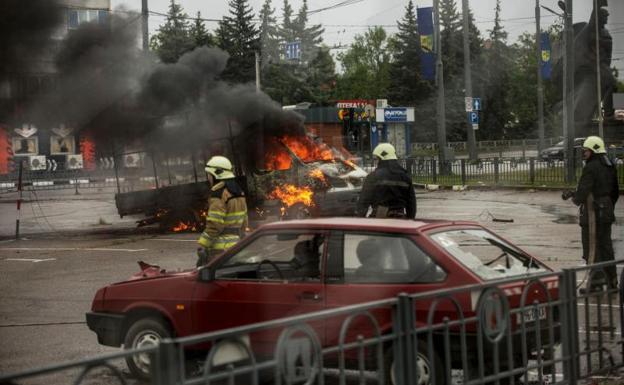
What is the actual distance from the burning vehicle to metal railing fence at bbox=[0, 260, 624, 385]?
37.9ft

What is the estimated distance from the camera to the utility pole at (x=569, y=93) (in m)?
19.6

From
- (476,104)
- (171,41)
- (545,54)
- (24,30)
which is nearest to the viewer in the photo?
(24,30)

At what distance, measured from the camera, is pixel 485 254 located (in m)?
6.71

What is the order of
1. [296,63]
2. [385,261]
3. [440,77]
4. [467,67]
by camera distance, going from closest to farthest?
[385,261] → [296,63] → [467,67] → [440,77]

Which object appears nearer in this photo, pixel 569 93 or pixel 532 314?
pixel 532 314

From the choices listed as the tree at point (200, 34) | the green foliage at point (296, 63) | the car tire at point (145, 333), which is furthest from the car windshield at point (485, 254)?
the tree at point (200, 34)

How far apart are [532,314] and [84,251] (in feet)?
39.9

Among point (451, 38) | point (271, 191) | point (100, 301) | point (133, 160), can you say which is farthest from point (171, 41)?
point (100, 301)

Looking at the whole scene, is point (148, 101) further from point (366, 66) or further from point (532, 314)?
point (532, 314)

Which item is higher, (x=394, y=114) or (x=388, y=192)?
(x=394, y=114)

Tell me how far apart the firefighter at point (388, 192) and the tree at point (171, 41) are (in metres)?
5.30

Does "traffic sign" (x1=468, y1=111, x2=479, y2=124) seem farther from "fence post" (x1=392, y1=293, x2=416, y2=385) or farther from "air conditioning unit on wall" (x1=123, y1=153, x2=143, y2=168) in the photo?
"fence post" (x1=392, y1=293, x2=416, y2=385)

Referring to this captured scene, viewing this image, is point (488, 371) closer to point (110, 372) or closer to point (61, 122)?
point (110, 372)

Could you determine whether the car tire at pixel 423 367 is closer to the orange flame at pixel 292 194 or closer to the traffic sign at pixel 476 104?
the orange flame at pixel 292 194
